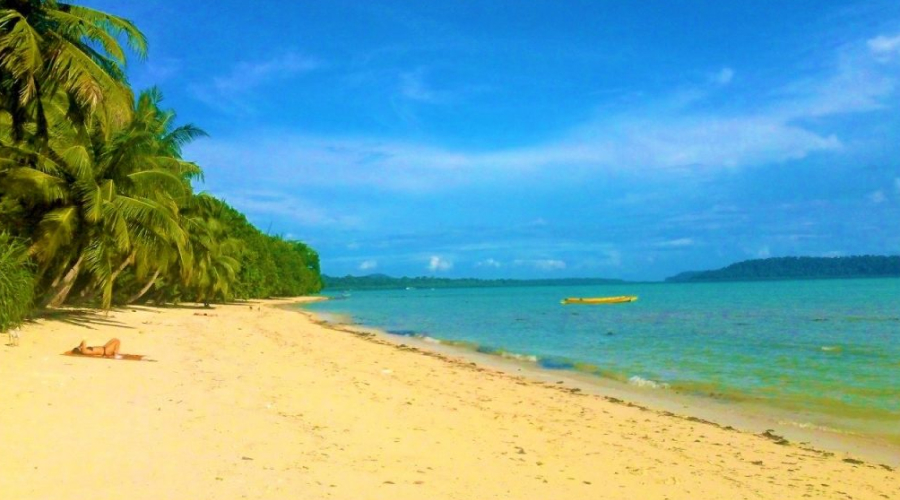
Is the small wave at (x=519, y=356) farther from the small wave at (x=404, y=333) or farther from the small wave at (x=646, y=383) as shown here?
the small wave at (x=404, y=333)

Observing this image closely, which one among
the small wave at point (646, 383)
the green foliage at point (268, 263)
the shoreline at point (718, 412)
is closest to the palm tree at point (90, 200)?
the shoreline at point (718, 412)

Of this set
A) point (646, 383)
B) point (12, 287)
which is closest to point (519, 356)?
point (646, 383)

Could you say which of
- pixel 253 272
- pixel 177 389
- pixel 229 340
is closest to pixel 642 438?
pixel 177 389

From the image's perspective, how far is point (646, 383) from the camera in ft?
46.6

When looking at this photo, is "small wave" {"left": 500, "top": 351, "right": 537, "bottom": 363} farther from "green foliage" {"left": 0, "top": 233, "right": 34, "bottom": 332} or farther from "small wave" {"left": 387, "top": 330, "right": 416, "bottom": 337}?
"green foliage" {"left": 0, "top": 233, "right": 34, "bottom": 332}

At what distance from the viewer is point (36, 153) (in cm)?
1563

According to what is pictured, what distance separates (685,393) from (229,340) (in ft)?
39.2

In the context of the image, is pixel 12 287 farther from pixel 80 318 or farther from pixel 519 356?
pixel 519 356

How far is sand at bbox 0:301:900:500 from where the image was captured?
5258 millimetres

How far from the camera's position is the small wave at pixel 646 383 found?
13922mm

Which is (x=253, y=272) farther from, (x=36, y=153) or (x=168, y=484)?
(x=168, y=484)

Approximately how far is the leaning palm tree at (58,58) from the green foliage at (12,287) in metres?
2.54

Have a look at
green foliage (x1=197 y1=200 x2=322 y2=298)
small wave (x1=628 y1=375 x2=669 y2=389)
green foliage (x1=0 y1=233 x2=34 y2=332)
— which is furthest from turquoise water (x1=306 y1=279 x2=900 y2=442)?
green foliage (x1=197 y1=200 x2=322 y2=298)

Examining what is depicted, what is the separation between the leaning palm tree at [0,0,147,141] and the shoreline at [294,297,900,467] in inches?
426
